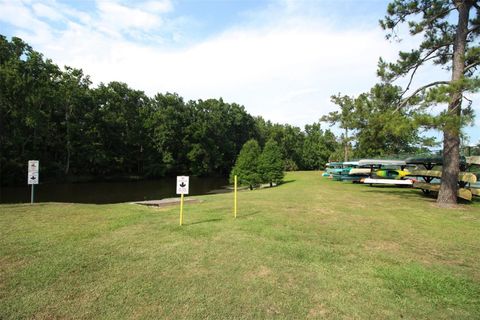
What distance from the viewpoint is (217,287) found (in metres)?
3.73

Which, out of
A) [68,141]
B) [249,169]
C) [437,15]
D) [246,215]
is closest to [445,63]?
[437,15]

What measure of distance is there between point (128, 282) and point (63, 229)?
3.52 metres

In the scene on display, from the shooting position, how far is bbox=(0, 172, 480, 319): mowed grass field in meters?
3.26

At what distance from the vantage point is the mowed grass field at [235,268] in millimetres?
3256

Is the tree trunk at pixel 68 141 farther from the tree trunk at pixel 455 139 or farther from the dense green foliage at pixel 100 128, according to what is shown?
the tree trunk at pixel 455 139

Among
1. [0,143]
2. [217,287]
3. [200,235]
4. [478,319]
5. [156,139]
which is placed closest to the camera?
[478,319]

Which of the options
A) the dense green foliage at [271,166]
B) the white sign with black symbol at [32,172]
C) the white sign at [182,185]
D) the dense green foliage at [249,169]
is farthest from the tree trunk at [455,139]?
the dense green foliage at [249,169]

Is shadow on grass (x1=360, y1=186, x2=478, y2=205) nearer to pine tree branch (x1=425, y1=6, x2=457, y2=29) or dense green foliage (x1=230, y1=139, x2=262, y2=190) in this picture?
pine tree branch (x1=425, y1=6, x2=457, y2=29)

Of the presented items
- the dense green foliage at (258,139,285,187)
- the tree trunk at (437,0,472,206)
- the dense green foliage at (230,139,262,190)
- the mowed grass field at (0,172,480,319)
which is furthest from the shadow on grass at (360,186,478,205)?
the dense green foliage at (230,139,262,190)

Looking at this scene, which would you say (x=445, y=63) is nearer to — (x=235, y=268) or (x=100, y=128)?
(x=235, y=268)

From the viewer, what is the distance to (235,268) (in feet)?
14.2

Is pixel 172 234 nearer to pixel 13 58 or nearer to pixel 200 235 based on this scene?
pixel 200 235

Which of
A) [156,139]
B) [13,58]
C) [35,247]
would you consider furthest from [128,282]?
[156,139]

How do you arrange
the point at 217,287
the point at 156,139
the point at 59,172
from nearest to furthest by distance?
the point at 217,287 → the point at 59,172 → the point at 156,139
